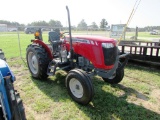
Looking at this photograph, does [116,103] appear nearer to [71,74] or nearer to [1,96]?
[71,74]

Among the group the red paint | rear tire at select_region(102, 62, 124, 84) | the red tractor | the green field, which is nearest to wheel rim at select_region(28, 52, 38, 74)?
the red tractor

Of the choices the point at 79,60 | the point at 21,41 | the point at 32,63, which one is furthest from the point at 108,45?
the point at 21,41

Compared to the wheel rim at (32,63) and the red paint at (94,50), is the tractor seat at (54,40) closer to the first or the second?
the wheel rim at (32,63)

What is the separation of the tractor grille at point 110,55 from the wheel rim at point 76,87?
0.74 meters

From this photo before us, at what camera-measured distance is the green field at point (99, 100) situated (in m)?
3.02

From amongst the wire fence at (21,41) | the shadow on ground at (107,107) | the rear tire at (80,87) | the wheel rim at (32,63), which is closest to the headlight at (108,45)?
the rear tire at (80,87)

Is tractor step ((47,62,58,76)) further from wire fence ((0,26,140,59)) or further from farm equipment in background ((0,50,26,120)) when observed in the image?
farm equipment in background ((0,50,26,120))

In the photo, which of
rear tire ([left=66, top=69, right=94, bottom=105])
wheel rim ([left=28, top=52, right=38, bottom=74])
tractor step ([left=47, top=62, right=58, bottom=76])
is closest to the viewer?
rear tire ([left=66, top=69, right=94, bottom=105])

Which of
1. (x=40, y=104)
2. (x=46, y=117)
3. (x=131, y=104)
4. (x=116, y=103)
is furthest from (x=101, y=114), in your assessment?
(x=40, y=104)

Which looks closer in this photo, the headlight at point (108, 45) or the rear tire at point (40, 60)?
the headlight at point (108, 45)

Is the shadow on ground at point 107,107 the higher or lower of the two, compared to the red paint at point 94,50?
lower

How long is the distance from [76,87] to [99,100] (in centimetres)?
58

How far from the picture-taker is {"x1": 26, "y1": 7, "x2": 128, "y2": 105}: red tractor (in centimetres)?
330

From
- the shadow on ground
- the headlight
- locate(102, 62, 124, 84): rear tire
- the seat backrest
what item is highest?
the seat backrest
